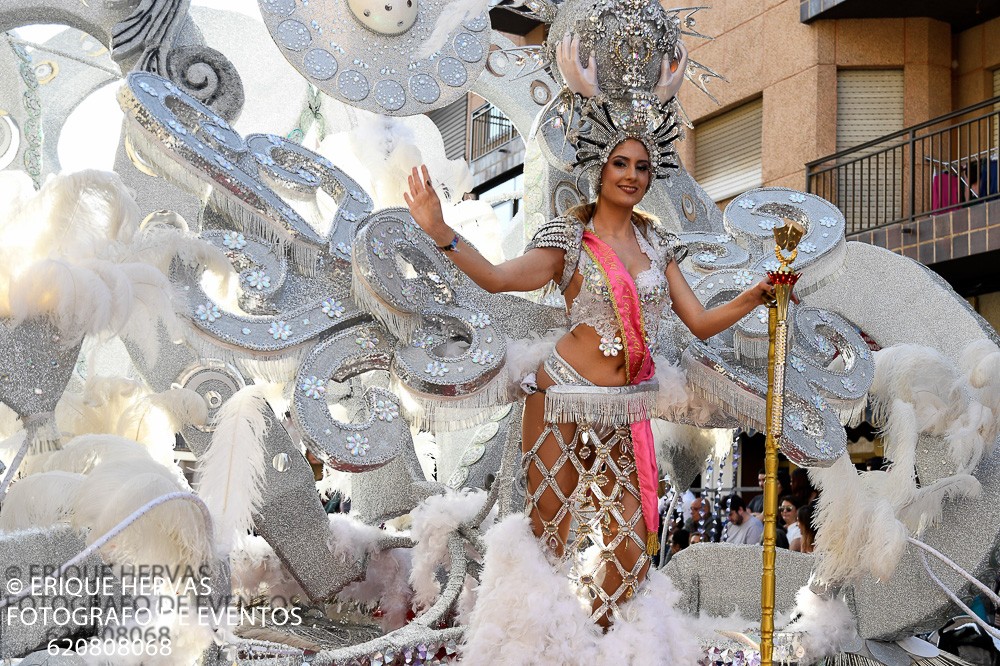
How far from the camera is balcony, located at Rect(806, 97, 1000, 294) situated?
10906mm

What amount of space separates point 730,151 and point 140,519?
12.6 metres

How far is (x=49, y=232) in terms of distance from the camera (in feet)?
9.96

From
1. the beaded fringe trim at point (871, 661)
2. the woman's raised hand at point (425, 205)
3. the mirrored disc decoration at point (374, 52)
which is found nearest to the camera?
the woman's raised hand at point (425, 205)

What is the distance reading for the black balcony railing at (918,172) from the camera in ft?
37.4

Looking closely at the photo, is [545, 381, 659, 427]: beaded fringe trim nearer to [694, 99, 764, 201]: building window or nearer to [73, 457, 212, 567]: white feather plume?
[73, 457, 212, 567]: white feather plume

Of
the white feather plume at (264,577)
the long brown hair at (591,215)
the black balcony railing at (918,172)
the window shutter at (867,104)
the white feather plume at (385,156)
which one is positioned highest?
the window shutter at (867,104)

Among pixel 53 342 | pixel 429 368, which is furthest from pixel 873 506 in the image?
pixel 53 342

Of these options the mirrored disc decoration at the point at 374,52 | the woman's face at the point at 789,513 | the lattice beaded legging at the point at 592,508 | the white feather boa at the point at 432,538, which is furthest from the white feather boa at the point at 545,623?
the woman's face at the point at 789,513

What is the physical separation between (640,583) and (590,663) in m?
0.34

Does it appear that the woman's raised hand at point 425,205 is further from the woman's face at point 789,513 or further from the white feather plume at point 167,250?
the woman's face at point 789,513

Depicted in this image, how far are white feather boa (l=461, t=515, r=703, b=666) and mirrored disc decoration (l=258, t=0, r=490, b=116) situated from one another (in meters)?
1.77

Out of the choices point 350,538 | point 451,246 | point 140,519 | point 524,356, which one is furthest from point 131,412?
point 451,246

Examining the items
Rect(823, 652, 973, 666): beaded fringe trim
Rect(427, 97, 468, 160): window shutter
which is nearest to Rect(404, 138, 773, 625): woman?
Rect(823, 652, 973, 666): beaded fringe trim

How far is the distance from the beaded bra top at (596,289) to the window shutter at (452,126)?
14697 mm
